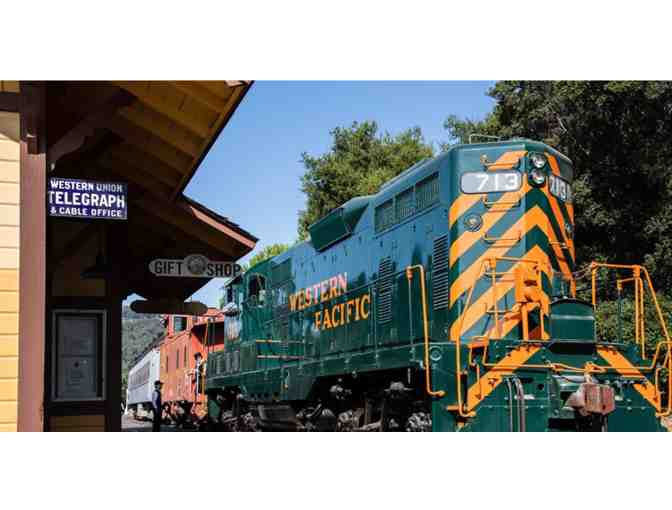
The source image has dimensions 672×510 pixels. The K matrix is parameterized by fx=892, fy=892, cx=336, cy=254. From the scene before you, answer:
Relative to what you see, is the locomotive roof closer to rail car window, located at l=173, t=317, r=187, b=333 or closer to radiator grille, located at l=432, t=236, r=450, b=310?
radiator grille, located at l=432, t=236, r=450, b=310

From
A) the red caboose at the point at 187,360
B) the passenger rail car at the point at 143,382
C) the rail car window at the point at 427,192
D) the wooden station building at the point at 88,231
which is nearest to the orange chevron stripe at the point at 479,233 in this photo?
the rail car window at the point at 427,192

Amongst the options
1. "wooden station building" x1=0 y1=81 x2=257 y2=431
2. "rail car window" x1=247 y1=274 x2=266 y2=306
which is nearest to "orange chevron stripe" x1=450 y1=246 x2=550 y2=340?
"wooden station building" x1=0 y1=81 x2=257 y2=431

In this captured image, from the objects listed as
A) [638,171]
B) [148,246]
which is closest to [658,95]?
[638,171]

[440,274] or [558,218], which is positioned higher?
[558,218]

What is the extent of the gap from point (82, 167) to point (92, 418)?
263cm

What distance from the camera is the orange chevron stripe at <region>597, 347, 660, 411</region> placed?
28.0 feet

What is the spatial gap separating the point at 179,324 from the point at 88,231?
14698mm

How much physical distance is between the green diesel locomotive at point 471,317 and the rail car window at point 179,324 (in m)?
11.9

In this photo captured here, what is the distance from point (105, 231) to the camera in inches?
380

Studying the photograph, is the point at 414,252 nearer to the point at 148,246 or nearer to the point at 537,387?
the point at 537,387

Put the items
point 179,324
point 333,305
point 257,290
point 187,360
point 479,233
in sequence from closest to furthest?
point 479,233 → point 333,305 → point 257,290 → point 187,360 → point 179,324

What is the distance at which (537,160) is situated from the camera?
906cm

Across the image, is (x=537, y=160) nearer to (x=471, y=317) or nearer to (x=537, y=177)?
(x=537, y=177)

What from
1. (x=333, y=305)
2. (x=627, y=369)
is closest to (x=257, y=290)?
(x=333, y=305)
